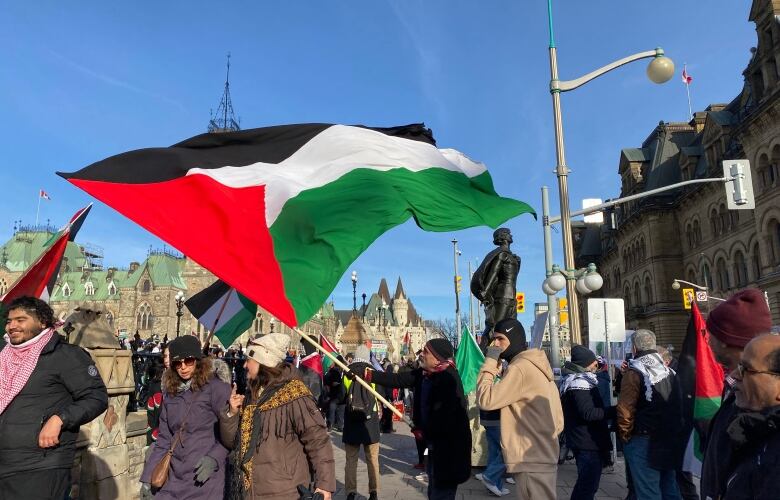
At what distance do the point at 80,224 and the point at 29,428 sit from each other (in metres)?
2.46

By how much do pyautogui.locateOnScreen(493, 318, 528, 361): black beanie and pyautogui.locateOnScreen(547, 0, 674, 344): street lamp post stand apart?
5967mm

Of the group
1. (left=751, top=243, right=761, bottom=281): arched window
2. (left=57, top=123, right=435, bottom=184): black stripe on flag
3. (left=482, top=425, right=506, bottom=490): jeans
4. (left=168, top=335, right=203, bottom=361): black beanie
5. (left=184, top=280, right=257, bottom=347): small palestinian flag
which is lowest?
(left=482, top=425, right=506, bottom=490): jeans

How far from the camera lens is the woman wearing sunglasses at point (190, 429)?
4.14m

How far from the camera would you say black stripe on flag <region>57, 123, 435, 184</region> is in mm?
5223

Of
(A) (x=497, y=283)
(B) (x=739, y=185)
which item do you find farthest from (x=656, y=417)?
(B) (x=739, y=185)

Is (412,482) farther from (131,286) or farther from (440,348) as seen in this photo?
A: (131,286)

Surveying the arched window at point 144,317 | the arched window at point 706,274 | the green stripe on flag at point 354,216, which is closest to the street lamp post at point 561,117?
the green stripe on flag at point 354,216

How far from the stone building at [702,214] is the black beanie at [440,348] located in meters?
19.5

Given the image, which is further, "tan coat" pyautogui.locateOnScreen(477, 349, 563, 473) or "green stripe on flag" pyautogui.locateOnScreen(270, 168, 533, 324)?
"green stripe on flag" pyautogui.locateOnScreen(270, 168, 533, 324)

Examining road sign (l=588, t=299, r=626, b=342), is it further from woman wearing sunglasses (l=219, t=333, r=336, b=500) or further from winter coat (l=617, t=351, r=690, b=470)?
woman wearing sunglasses (l=219, t=333, r=336, b=500)

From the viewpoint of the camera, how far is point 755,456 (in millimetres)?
2031

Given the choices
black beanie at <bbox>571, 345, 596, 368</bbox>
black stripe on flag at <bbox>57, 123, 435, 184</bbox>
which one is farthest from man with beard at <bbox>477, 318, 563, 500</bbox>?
black stripe on flag at <bbox>57, 123, 435, 184</bbox>

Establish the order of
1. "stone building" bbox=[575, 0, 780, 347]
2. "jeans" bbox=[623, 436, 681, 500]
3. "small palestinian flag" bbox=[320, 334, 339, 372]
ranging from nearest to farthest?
1. "jeans" bbox=[623, 436, 681, 500]
2. "small palestinian flag" bbox=[320, 334, 339, 372]
3. "stone building" bbox=[575, 0, 780, 347]

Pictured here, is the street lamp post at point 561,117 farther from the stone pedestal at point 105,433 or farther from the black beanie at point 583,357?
the stone pedestal at point 105,433
